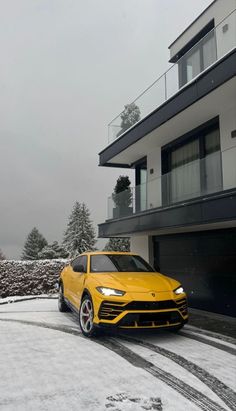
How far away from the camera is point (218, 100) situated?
9.09 metres

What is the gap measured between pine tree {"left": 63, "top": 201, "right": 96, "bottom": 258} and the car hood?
41378 mm

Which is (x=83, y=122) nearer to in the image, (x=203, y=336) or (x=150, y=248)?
(x=150, y=248)

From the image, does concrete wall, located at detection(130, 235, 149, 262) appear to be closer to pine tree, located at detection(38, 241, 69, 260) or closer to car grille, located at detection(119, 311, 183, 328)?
car grille, located at detection(119, 311, 183, 328)

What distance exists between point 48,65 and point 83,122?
8.24 meters

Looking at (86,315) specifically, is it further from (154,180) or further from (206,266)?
(154,180)

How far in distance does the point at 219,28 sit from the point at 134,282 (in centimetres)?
667

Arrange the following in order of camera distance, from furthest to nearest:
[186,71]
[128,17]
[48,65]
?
[48,65] < [128,17] < [186,71]

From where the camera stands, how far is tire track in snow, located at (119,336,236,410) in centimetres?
414

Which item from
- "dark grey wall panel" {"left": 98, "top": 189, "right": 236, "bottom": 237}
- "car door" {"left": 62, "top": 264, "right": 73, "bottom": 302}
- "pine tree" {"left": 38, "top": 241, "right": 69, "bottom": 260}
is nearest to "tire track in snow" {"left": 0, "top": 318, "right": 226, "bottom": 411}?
"car door" {"left": 62, "top": 264, "right": 73, "bottom": 302}

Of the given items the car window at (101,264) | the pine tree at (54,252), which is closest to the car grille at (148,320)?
the car window at (101,264)

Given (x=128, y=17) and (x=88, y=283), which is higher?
(x=128, y=17)

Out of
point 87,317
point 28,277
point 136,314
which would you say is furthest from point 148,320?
point 28,277

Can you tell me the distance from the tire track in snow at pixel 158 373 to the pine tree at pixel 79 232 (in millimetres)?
41886

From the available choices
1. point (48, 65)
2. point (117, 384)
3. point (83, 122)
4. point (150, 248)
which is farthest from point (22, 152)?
point (117, 384)
